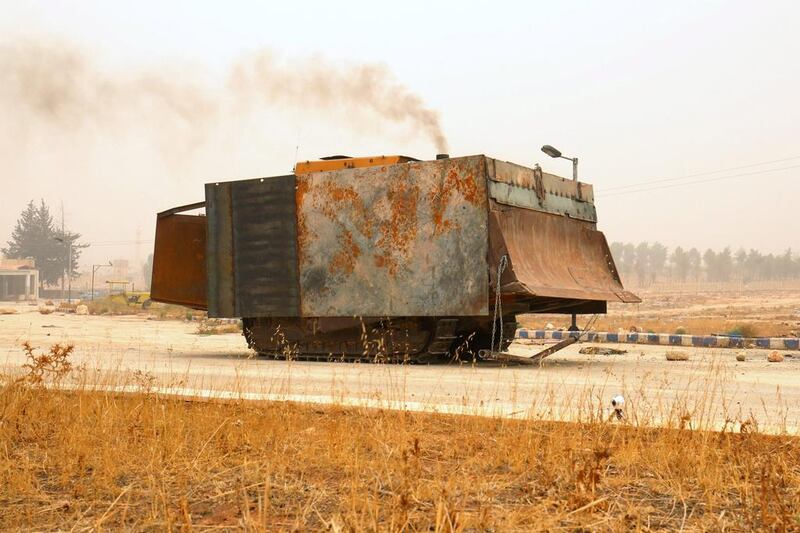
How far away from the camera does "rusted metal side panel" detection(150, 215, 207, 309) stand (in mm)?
16516

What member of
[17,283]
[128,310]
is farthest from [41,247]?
[128,310]

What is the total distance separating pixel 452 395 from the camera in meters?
9.52

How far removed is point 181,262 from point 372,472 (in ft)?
40.5

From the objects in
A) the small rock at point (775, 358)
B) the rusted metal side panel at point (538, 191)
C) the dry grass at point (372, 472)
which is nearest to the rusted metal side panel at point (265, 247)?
the rusted metal side panel at point (538, 191)

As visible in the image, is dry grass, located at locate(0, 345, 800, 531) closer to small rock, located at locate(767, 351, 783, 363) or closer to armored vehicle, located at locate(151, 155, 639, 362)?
armored vehicle, located at locate(151, 155, 639, 362)

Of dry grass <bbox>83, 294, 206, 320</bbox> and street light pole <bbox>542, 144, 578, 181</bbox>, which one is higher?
street light pole <bbox>542, 144, 578, 181</bbox>

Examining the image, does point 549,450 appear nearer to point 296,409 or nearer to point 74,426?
point 296,409

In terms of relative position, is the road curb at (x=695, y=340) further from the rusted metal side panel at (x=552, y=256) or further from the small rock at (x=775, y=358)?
the rusted metal side panel at (x=552, y=256)

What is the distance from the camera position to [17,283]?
361ft

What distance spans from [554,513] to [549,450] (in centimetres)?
124

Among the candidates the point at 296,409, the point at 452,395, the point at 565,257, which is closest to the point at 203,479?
the point at 296,409

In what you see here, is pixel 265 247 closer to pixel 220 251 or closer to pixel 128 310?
pixel 220 251

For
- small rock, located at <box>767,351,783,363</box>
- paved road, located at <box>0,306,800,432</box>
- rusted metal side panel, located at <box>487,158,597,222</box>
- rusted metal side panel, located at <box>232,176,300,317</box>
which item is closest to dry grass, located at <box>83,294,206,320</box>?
rusted metal side panel, located at <box>232,176,300,317</box>

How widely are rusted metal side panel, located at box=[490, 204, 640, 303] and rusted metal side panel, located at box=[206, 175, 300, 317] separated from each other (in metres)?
3.83
